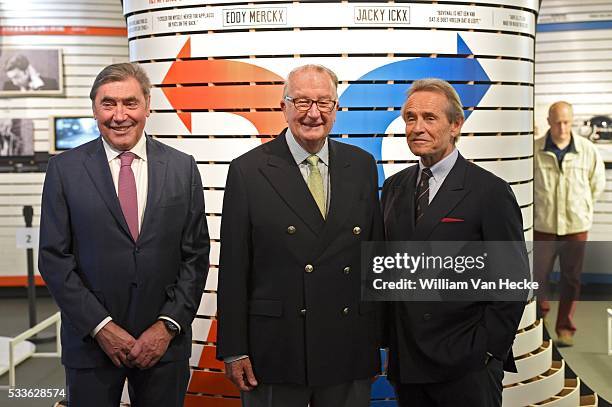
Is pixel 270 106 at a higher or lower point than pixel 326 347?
higher

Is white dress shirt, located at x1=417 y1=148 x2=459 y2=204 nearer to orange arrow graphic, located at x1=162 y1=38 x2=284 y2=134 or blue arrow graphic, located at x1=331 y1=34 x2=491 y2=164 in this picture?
blue arrow graphic, located at x1=331 y1=34 x2=491 y2=164

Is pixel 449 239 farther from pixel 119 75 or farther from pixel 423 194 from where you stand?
pixel 119 75

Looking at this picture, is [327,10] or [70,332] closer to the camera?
[70,332]

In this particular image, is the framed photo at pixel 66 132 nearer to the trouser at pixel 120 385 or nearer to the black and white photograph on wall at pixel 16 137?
the black and white photograph on wall at pixel 16 137

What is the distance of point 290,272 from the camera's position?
2771mm

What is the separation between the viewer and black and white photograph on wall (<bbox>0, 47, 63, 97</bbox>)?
808 centimetres

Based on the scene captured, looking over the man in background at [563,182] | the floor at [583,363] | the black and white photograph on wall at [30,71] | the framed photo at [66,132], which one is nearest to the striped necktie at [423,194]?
the floor at [583,363]

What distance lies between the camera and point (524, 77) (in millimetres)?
4215

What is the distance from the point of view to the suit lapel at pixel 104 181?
2.87 m

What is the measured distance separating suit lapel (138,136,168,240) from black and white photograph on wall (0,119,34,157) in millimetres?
5690

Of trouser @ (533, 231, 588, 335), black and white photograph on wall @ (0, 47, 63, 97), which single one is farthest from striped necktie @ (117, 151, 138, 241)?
black and white photograph on wall @ (0, 47, 63, 97)

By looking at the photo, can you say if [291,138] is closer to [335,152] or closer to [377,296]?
[335,152]

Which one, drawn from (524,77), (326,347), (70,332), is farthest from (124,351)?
(524,77)

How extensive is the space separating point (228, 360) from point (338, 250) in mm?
540
